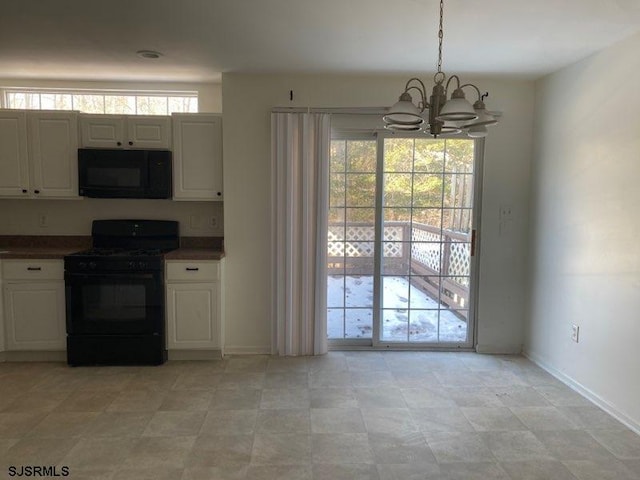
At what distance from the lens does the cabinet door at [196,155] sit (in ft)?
12.2

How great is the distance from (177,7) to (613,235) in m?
3.03

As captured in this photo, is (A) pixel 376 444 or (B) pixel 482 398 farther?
(B) pixel 482 398

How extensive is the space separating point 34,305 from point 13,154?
129 cm

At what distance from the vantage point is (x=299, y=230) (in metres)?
3.75

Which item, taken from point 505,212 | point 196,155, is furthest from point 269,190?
point 505,212

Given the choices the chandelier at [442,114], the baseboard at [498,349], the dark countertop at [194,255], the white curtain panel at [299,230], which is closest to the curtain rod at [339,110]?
the white curtain panel at [299,230]

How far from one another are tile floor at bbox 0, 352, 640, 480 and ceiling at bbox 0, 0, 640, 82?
2.43 m

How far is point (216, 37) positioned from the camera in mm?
2867

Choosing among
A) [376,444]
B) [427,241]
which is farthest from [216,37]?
[376,444]

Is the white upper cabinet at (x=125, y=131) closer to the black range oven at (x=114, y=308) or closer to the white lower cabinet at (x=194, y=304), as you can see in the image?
the black range oven at (x=114, y=308)

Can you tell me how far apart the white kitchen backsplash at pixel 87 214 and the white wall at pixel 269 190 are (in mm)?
448

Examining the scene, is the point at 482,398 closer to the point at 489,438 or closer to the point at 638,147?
the point at 489,438

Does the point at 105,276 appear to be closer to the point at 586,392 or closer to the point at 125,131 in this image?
the point at 125,131

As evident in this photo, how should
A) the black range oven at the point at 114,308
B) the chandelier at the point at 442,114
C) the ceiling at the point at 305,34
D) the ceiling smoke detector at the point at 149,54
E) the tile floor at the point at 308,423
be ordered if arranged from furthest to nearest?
the black range oven at the point at 114,308 < the ceiling smoke detector at the point at 149,54 < the ceiling at the point at 305,34 < the tile floor at the point at 308,423 < the chandelier at the point at 442,114
